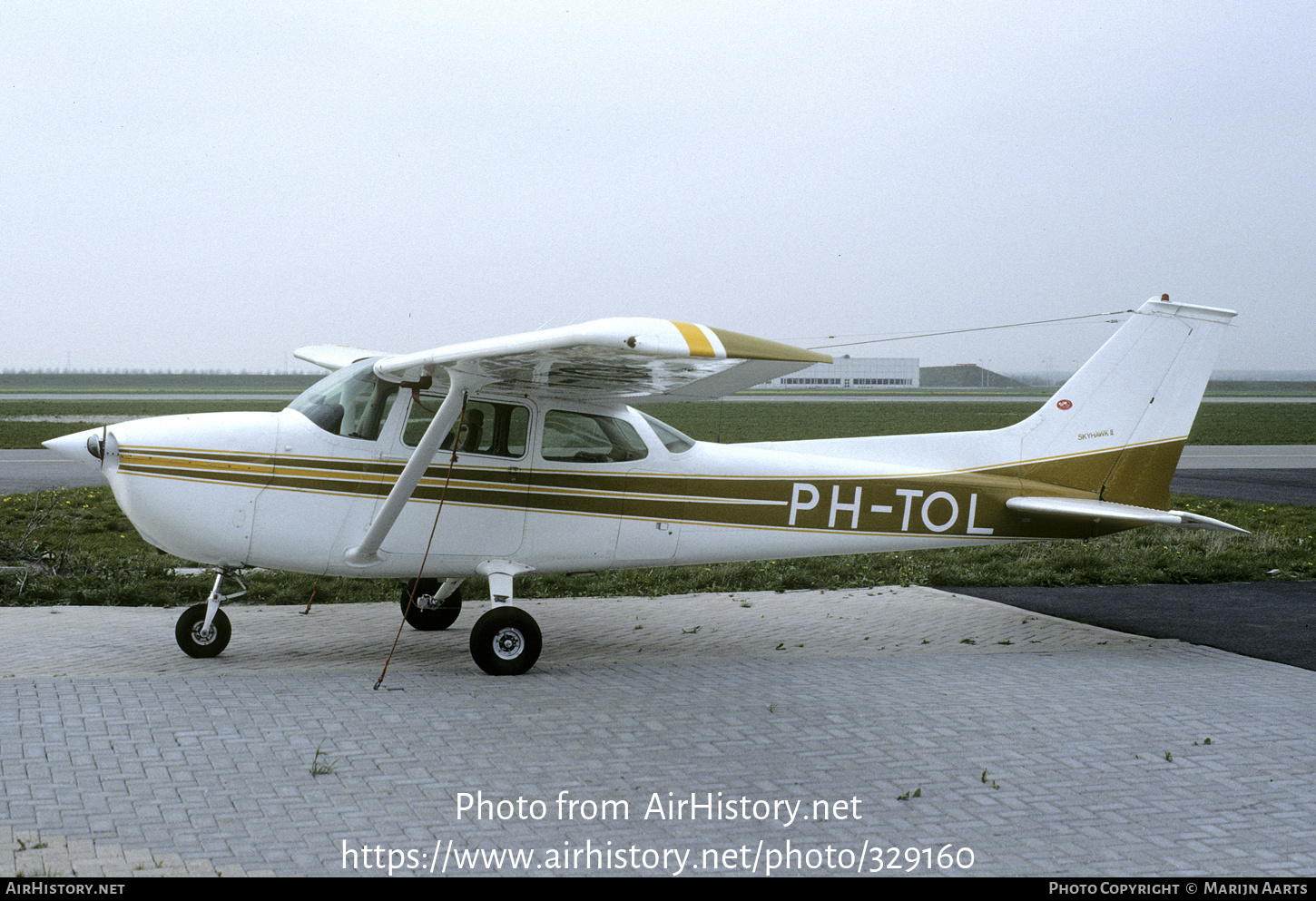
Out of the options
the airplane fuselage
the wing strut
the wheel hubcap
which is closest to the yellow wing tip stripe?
the wing strut

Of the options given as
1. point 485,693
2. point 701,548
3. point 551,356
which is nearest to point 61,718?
point 485,693

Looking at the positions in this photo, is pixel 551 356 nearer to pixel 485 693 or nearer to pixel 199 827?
pixel 485 693

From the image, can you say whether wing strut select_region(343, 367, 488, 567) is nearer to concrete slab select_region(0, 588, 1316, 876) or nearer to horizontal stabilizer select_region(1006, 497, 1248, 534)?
concrete slab select_region(0, 588, 1316, 876)

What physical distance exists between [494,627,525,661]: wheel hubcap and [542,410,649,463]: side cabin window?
130 centimetres

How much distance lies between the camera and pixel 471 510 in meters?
7.44

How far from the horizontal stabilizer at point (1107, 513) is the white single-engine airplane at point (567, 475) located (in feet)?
0.08

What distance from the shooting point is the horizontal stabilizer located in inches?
311

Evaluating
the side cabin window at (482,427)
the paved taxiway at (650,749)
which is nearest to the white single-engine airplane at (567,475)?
the side cabin window at (482,427)

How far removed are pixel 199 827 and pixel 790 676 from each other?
4.04 metres

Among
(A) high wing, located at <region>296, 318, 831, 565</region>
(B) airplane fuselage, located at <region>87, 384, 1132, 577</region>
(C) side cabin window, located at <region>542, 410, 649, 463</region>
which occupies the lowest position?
(B) airplane fuselage, located at <region>87, 384, 1132, 577</region>

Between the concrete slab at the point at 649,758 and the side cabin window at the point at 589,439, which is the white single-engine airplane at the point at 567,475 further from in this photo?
the concrete slab at the point at 649,758

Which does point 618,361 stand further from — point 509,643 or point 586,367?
point 509,643

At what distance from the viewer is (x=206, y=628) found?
24.5 ft

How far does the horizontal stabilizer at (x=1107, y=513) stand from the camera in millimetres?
7889
